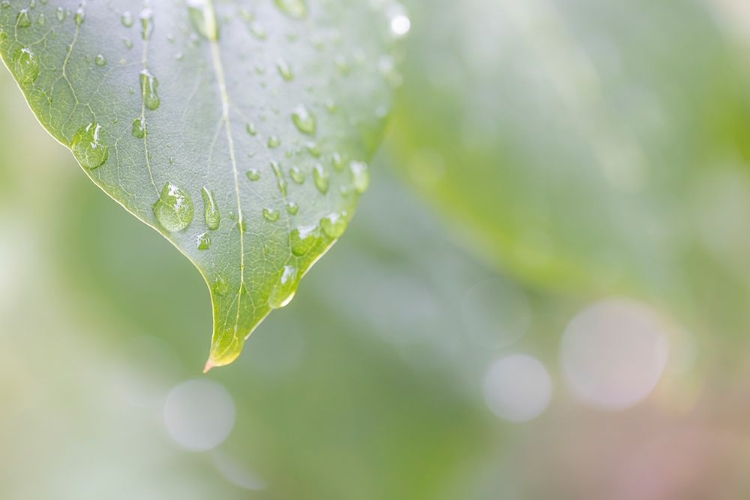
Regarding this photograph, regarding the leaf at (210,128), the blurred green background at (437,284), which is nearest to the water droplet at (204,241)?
the leaf at (210,128)

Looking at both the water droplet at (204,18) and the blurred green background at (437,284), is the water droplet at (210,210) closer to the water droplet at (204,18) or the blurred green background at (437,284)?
the water droplet at (204,18)

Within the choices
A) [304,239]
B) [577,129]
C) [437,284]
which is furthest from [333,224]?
[437,284]

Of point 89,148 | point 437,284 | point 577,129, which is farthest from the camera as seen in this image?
point 437,284

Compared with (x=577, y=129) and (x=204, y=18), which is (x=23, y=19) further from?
(x=577, y=129)

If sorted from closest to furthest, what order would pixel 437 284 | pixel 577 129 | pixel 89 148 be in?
pixel 89 148 < pixel 577 129 < pixel 437 284

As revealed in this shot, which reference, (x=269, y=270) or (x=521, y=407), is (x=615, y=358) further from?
(x=269, y=270)

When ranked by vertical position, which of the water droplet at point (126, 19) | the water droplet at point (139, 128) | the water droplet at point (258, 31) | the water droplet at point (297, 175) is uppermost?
the water droplet at point (258, 31)
